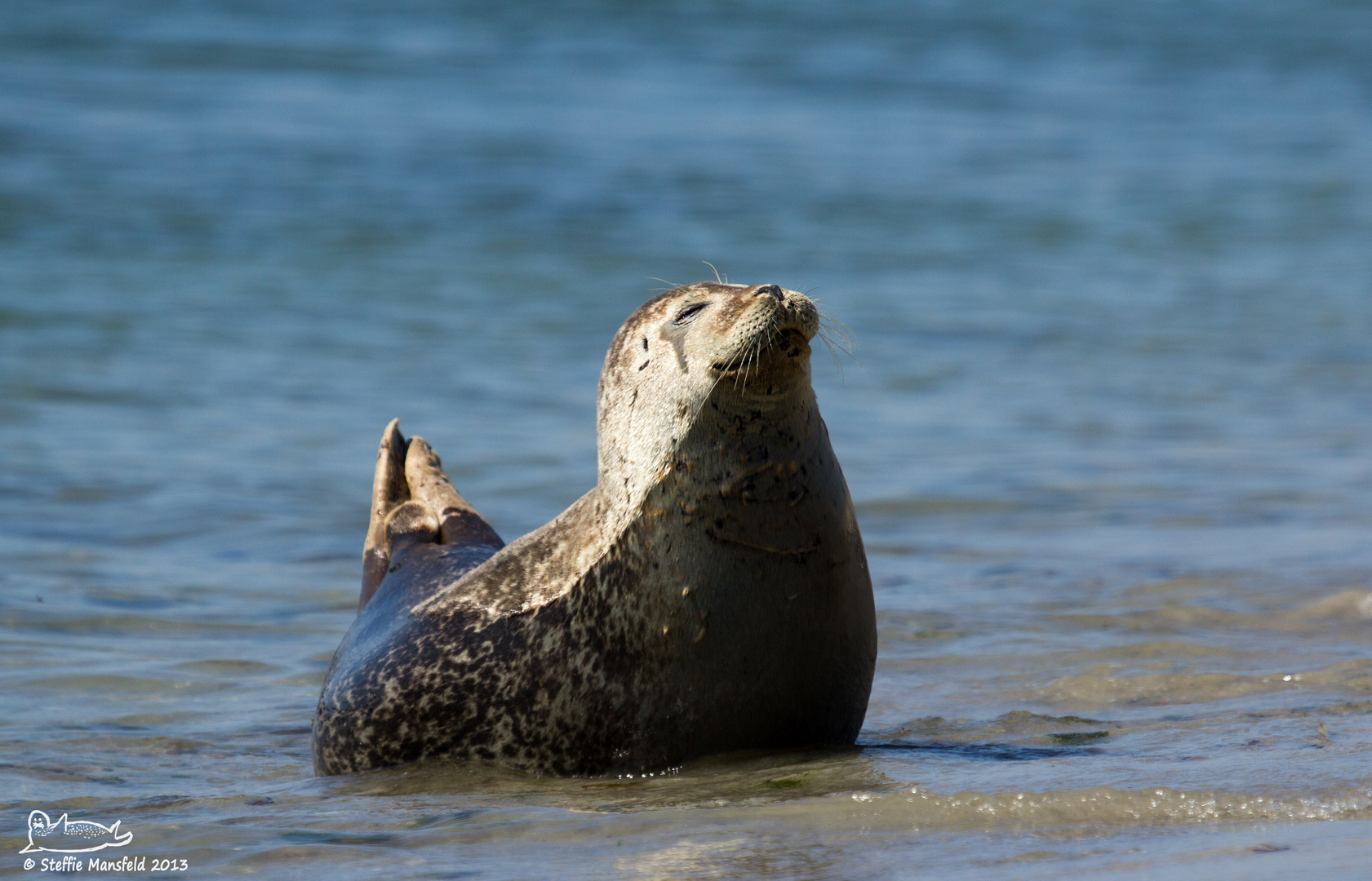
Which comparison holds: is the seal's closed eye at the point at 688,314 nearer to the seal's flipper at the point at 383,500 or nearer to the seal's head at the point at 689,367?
the seal's head at the point at 689,367

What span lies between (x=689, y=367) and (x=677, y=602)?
54 cm

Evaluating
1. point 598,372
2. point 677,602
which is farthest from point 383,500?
point 598,372

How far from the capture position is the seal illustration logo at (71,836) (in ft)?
11.5

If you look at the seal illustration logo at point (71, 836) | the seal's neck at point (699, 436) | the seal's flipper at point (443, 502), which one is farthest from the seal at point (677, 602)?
the seal's flipper at point (443, 502)

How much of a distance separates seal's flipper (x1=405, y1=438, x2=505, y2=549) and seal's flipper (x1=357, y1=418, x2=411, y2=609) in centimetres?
Result: 3

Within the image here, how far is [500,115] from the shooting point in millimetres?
21641

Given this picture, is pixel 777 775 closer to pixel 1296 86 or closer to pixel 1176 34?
pixel 1296 86

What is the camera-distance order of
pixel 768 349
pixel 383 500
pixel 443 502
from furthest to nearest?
pixel 383 500 < pixel 443 502 < pixel 768 349

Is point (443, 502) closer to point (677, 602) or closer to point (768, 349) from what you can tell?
point (677, 602)

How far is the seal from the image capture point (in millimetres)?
3836

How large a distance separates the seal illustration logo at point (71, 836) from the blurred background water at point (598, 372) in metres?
0.07

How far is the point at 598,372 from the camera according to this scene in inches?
465

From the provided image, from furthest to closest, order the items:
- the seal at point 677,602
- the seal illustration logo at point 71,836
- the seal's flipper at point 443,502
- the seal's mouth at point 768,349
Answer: the seal's flipper at point 443,502 → the seal at point 677,602 → the seal's mouth at point 768,349 → the seal illustration logo at point 71,836

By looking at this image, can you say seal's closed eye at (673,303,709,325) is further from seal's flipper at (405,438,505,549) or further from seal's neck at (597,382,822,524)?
seal's flipper at (405,438,505,549)
